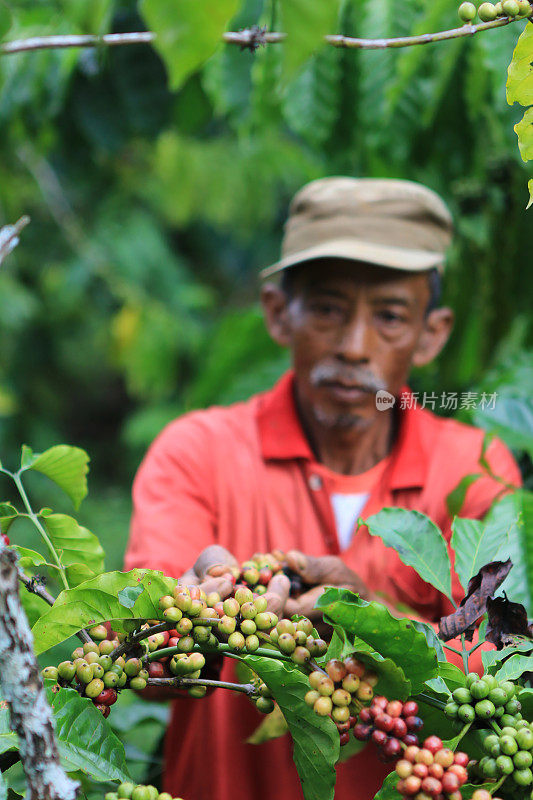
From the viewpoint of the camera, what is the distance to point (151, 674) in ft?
2.12

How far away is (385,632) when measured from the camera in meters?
0.58

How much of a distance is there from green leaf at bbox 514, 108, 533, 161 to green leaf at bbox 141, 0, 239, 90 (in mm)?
283

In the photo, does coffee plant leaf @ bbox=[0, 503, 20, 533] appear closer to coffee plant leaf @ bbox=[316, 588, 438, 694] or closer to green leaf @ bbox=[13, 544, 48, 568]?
green leaf @ bbox=[13, 544, 48, 568]

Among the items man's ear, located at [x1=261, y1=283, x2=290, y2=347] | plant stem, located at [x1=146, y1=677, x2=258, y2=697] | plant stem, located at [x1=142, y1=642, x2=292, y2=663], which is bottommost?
→ plant stem, located at [x1=146, y1=677, x2=258, y2=697]

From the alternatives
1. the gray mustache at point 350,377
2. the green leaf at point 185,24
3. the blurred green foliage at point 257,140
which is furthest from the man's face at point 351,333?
the green leaf at point 185,24

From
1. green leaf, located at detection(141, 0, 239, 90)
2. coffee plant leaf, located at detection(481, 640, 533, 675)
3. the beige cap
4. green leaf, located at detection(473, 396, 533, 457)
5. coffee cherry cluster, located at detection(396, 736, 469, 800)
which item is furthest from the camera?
the beige cap

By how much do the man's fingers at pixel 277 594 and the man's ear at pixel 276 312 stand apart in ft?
2.91

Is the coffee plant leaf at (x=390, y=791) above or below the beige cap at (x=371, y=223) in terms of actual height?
below

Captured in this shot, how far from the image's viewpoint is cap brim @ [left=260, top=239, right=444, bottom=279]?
1.35 meters

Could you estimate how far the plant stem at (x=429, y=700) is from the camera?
0.61 metres

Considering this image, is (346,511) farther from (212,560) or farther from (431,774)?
(431,774)

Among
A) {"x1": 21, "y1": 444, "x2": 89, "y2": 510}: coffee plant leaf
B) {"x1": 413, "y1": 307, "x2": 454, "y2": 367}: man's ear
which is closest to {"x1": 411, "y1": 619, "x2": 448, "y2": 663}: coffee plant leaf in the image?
{"x1": 21, "y1": 444, "x2": 89, "y2": 510}: coffee plant leaf

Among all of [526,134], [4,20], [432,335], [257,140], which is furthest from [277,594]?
[257,140]

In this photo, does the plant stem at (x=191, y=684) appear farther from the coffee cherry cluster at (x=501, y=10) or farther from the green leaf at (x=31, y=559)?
the coffee cherry cluster at (x=501, y=10)
